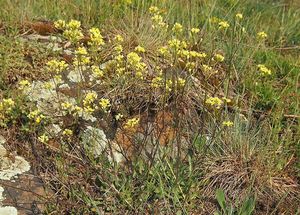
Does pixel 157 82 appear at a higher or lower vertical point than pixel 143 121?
higher

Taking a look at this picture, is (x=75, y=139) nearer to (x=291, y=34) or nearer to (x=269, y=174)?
(x=269, y=174)

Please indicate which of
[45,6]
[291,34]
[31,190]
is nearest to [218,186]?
[31,190]

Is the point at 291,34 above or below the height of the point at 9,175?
above

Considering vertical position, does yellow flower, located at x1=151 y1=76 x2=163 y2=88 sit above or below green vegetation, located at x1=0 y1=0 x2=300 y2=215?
above

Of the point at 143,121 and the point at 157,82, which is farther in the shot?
the point at 143,121

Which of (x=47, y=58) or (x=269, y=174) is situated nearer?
(x=269, y=174)

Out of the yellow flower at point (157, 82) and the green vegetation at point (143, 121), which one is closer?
the green vegetation at point (143, 121)

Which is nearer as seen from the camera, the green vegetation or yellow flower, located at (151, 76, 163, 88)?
the green vegetation

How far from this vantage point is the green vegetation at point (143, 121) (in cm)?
251

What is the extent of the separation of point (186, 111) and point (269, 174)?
76 centimetres

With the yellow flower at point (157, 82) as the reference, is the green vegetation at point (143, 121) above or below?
below

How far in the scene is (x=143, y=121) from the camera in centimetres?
298

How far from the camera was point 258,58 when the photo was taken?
13.2 feet

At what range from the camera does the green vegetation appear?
2508 mm
